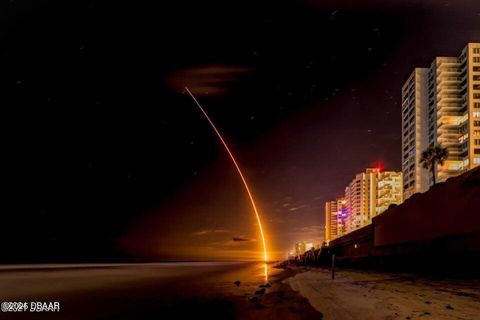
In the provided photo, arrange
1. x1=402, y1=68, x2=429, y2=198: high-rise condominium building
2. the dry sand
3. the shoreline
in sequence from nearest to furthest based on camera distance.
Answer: the dry sand
the shoreline
x1=402, y1=68, x2=429, y2=198: high-rise condominium building

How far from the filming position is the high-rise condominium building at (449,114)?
155 meters

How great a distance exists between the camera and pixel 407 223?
2042cm

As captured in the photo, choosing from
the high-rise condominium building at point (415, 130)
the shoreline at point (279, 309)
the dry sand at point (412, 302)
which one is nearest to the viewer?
the dry sand at point (412, 302)

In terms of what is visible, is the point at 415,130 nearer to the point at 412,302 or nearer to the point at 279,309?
the point at 279,309

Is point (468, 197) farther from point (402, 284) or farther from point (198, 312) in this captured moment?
point (198, 312)

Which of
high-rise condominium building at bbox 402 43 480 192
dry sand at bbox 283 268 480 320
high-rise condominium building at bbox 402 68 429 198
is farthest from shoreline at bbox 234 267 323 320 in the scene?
high-rise condominium building at bbox 402 68 429 198

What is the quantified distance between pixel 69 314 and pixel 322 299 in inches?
418

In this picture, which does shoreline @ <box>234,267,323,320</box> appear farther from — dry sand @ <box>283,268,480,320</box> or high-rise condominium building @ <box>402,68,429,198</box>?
high-rise condominium building @ <box>402,68,429,198</box>

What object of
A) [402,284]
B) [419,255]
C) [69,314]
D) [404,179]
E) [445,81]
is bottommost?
[69,314]

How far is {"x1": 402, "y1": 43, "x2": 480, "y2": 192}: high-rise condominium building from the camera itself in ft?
508

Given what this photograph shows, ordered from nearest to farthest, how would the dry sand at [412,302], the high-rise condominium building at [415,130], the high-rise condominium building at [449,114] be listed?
the dry sand at [412,302], the high-rise condominium building at [449,114], the high-rise condominium building at [415,130]

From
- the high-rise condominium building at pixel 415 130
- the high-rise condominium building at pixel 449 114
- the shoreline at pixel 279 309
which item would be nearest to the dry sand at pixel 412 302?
the shoreline at pixel 279 309

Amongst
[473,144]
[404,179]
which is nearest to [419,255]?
[473,144]

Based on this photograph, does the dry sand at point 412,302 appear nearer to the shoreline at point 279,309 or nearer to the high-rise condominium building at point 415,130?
the shoreline at point 279,309
